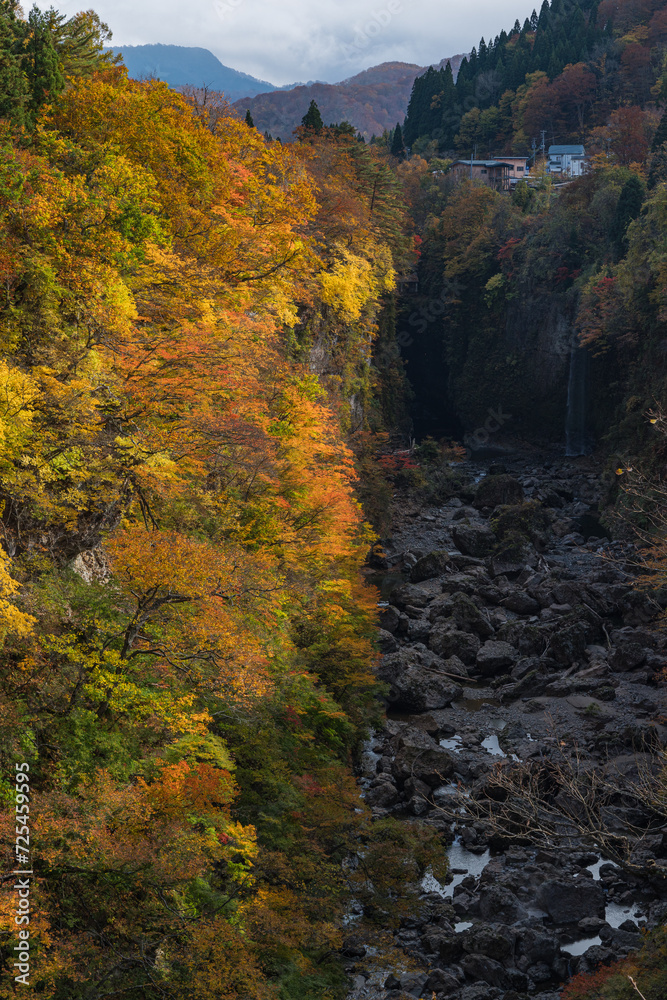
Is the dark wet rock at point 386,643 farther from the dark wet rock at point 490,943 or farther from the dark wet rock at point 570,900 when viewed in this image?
the dark wet rock at point 490,943

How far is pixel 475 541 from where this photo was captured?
39.7m

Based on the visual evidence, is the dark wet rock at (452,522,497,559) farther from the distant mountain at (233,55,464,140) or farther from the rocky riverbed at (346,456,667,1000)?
the distant mountain at (233,55,464,140)

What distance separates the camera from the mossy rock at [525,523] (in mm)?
39844

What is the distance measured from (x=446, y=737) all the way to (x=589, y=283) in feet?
119

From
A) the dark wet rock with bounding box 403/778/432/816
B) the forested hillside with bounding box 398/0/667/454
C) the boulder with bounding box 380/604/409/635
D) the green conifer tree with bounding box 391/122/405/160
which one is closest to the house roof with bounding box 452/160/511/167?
the forested hillside with bounding box 398/0/667/454

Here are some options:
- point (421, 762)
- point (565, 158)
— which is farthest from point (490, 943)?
point (565, 158)

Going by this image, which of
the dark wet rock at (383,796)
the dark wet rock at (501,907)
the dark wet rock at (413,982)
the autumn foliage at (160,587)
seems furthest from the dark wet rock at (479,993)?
the dark wet rock at (383,796)

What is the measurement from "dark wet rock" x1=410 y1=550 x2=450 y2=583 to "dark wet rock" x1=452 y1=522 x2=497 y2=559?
10.5 feet

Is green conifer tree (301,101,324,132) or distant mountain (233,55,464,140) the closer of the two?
green conifer tree (301,101,324,132)

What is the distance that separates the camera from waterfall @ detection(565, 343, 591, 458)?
54906 mm

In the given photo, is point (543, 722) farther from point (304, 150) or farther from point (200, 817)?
point (304, 150)

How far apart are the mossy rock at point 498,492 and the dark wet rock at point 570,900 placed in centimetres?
3153

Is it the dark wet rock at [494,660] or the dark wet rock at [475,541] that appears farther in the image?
the dark wet rock at [475,541]

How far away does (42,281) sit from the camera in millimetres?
13188
